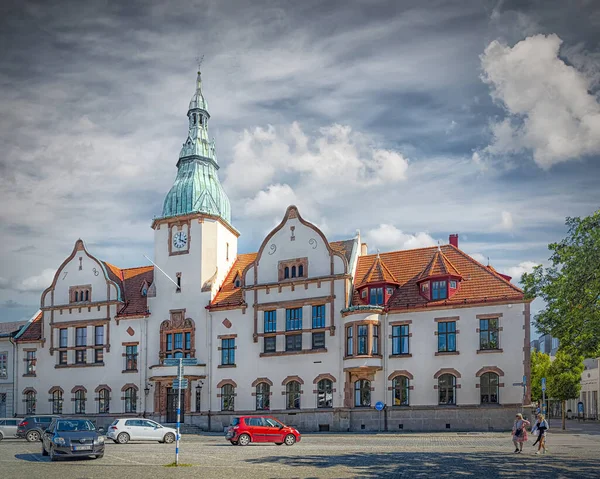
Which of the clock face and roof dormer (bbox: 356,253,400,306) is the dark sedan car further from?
the clock face

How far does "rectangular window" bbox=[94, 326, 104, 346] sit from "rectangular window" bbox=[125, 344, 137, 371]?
2.55 metres

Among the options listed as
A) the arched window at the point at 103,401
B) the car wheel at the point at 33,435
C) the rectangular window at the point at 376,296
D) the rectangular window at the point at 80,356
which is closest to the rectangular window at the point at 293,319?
the rectangular window at the point at 376,296

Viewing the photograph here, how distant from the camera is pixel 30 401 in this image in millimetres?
63281

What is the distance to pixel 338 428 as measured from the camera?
2028 inches

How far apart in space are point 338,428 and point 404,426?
15.4 feet

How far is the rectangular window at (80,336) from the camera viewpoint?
2438 inches

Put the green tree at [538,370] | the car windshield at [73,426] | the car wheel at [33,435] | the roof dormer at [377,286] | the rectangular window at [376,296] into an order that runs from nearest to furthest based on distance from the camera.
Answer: the car windshield at [73,426] < the car wheel at [33,435] < the roof dormer at [377,286] < the rectangular window at [376,296] < the green tree at [538,370]

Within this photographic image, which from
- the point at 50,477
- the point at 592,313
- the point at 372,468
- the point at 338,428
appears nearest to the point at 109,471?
the point at 50,477

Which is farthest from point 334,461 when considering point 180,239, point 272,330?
point 180,239

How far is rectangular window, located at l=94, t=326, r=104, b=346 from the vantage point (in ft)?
201

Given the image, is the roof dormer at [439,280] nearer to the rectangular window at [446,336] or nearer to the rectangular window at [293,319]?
the rectangular window at [446,336]

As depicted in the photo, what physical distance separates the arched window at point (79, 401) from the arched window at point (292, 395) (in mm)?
18348

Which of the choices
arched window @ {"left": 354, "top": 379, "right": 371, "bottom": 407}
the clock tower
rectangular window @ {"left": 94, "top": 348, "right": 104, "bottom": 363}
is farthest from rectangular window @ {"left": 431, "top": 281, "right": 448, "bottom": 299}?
rectangular window @ {"left": 94, "top": 348, "right": 104, "bottom": 363}

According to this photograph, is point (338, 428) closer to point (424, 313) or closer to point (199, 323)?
point (424, 313)
